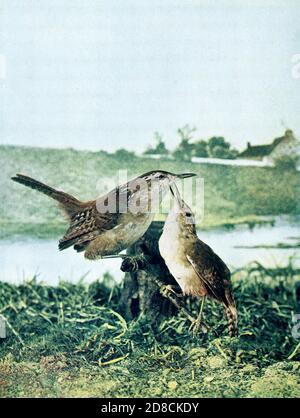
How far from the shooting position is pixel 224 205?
9.21 feet

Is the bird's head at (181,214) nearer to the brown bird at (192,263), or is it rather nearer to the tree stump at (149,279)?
the brown bird at (192,263)

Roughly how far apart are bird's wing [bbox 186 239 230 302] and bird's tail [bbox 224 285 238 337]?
0.08 ft

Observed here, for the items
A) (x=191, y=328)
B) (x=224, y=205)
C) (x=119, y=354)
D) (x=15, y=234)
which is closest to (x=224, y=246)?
(x=224, y=205)

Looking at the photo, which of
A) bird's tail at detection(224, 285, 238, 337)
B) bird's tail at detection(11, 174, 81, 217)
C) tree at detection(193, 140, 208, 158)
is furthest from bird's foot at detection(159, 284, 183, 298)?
tree at detection(193, 140, 208, 158)

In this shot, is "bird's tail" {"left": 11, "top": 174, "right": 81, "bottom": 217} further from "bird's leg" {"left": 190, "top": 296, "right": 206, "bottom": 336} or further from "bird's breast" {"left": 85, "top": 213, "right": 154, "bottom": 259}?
"bird's leg" {"left": 190, "top": 296, "right": 206, "bottom": 336}

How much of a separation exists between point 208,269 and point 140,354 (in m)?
0.46

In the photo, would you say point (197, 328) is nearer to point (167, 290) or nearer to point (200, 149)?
point (167, 290)

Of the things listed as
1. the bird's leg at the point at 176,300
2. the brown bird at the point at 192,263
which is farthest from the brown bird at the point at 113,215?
the bird's leg at the point at 176,300

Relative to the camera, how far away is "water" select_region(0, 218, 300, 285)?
2771mm

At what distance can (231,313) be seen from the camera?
100 inches

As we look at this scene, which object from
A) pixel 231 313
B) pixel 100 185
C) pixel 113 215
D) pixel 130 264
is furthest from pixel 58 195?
pixel 231 313

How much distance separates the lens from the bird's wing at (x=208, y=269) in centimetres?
251

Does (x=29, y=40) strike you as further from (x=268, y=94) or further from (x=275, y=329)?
(x=275, y=329)

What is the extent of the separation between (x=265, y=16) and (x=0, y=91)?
1.24m
